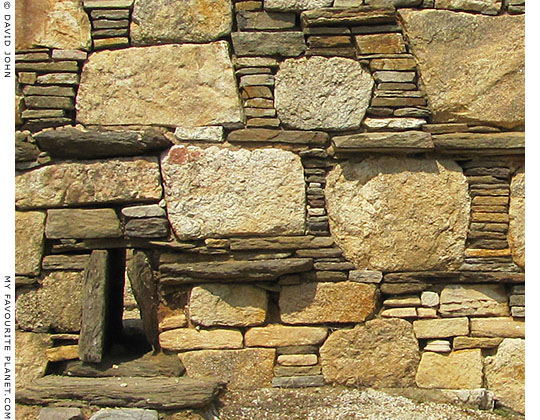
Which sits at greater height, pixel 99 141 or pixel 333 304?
pixel 99 141

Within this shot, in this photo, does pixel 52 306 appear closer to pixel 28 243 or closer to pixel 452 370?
pixel 28 243

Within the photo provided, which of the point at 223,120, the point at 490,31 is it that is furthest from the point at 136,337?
the point at 490,31

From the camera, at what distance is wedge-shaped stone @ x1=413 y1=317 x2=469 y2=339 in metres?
3.56

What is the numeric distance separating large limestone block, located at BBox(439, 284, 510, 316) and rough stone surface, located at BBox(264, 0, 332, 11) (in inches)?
78.1

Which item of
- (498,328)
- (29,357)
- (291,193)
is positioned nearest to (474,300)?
(498,328)

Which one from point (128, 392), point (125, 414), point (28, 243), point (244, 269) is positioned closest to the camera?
point (125, 414)

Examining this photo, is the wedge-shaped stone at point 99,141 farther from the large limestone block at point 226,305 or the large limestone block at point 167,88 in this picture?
the large limestone block at point 226,305

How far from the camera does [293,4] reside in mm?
3598

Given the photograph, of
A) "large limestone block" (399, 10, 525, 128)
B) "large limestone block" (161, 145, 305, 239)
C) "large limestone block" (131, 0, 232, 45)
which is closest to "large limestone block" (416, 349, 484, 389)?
"large limestone block" (161, 145, 305, 239)

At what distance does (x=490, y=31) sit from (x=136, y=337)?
3260 millimetres

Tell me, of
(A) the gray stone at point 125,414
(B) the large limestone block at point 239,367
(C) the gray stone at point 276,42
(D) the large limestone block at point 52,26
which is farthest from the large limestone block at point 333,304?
(D) the large limestone block at point 52,26

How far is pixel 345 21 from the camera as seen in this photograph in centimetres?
358

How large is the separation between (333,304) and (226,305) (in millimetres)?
676

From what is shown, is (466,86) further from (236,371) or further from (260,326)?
(236,371)
